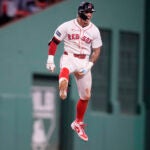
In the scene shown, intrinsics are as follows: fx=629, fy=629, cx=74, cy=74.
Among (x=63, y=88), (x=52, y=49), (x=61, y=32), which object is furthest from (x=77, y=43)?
(x=63, y=88)

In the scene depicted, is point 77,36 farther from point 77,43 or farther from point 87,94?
point 87,94

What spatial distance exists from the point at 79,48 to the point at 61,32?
196 millimetres

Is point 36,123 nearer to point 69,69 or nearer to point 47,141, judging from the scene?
point 47,141

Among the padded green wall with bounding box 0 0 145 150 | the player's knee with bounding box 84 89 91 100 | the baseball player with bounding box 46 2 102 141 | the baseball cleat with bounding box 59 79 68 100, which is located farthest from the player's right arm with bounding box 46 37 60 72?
the padded green wall with bounding box 0 0 145 150

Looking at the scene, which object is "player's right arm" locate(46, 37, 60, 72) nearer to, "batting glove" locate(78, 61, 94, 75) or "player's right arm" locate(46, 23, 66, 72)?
"player's right arm" locate(46, 23, 66, 72)

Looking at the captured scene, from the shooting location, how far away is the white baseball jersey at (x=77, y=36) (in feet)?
16.4

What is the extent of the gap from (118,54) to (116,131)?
8.01ft

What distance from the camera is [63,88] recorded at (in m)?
4.90

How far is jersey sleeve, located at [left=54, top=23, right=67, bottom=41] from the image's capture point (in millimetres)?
5070

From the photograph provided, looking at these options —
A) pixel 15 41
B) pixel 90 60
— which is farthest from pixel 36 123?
pixel 90 60

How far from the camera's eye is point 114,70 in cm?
1703

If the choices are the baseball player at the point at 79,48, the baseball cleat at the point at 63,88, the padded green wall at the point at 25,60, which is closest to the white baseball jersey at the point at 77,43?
the baseball player at the point at 79,48

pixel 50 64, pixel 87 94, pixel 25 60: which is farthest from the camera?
pixel 25 60

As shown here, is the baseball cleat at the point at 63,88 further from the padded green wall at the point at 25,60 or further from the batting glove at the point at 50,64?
the padded green wall at the point at 25,60
